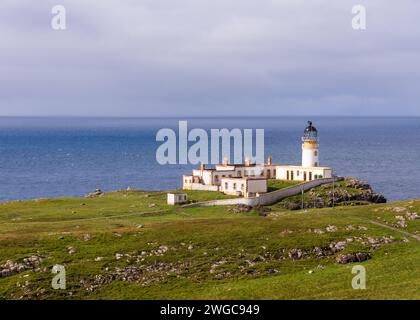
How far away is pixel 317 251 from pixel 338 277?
28.4 ft

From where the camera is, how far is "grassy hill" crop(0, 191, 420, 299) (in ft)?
184

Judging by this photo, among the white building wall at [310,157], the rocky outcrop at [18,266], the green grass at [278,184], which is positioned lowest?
the rocky outcrop at [18,266]

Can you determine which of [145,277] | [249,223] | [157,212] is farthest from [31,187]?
[145,277]

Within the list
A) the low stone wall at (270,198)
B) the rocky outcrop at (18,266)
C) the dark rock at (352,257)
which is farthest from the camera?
the low stone wall at (270,198)

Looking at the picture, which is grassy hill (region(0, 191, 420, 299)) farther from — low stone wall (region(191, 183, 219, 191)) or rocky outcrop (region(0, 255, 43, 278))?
low stone wall (region(191, 183, 219, 191))

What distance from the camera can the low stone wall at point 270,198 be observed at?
96.3 m

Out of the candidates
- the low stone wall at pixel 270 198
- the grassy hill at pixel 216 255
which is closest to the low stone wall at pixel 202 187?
the low stone wall at pixel 270 198

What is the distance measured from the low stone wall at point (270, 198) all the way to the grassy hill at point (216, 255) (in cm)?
1180

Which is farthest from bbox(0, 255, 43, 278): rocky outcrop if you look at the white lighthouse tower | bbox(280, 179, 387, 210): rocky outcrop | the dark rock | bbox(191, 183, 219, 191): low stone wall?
the white lighthouse tower

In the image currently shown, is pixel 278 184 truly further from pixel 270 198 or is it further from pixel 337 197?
pixel 270 198

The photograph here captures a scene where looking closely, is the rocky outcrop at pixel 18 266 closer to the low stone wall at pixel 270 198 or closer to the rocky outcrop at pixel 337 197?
the low stone wall at pixel 270 198

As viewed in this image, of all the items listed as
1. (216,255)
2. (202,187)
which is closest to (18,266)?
(216,255)

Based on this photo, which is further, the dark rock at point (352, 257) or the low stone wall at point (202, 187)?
the low stone wall at point (202, 187)
